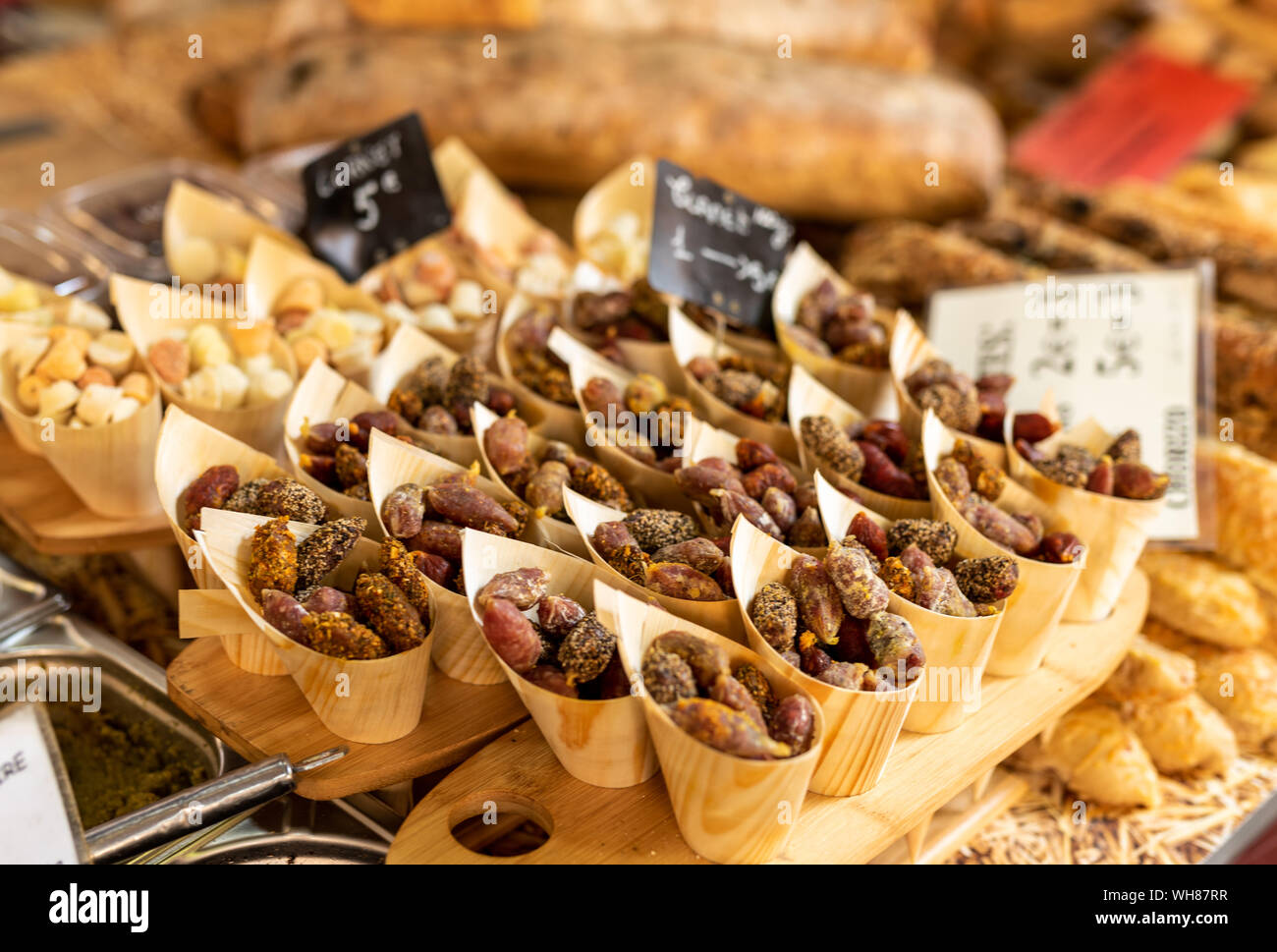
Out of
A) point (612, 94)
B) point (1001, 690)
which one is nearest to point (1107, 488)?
point (1001, 690)

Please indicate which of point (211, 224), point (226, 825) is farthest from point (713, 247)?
point (226, 825)

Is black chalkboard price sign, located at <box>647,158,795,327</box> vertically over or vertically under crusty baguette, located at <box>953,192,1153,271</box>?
over

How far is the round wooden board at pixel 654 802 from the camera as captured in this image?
1168 millimetres

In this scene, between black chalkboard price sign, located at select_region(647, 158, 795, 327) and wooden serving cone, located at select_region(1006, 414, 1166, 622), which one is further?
black chalkboard price sign, located at select_region(647, 158, 795, 327)

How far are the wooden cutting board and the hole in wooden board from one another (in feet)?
0.25

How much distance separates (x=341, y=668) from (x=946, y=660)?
0.70 metres

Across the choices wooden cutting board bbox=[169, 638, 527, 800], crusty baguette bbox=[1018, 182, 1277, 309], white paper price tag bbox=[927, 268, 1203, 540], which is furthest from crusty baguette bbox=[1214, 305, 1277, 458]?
wooden cutting board bbox=[169, 638, 527, 800]

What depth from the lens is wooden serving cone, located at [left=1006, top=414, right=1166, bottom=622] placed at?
1.44 metres

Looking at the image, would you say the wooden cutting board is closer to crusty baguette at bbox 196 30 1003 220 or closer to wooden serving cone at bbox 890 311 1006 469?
wooden serving cone at bbox 890 311 1006 469

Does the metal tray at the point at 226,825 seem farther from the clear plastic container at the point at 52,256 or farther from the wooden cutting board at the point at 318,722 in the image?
the clear plastic container at the point at 52,256

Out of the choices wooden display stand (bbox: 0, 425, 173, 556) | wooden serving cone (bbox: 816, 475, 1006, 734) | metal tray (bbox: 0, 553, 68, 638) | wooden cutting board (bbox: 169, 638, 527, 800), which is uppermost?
wooden serving cone (bbox: 816, 475, 1006, 734)

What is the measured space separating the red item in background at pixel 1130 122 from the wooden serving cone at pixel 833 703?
2069 millimetres

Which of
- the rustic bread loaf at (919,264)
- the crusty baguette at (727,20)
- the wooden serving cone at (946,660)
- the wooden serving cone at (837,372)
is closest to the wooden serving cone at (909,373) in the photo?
the wooden serving cone at (837,372)

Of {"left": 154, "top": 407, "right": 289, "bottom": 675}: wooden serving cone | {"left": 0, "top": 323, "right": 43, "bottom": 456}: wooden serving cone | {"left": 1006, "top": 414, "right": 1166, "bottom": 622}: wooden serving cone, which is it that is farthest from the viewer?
{"left": 0, "top": 323, "right": 43, "bottom": 456}: wooden serving cone
